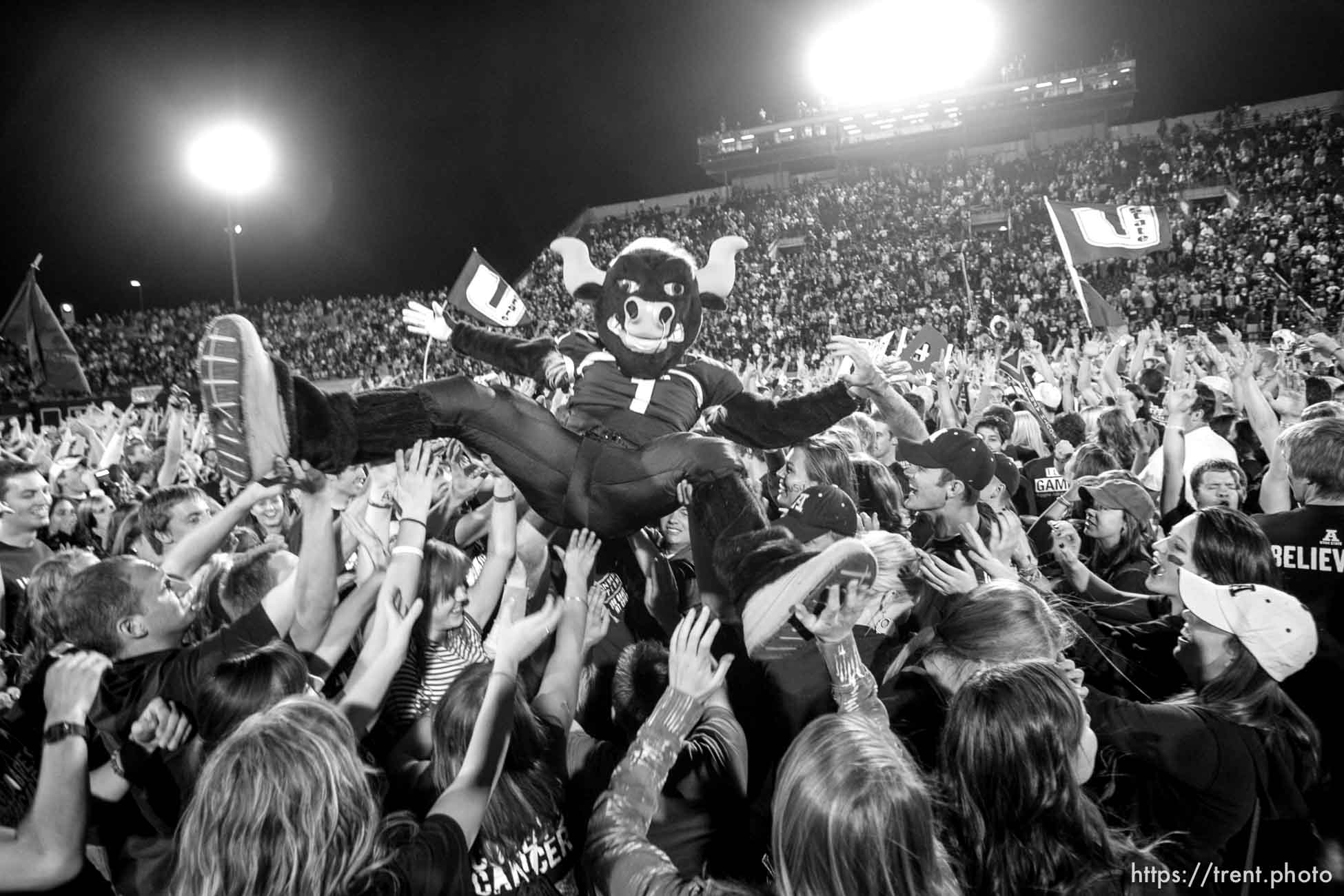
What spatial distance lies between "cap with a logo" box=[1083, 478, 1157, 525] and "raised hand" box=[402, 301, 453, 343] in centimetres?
259

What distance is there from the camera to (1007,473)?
455 cm

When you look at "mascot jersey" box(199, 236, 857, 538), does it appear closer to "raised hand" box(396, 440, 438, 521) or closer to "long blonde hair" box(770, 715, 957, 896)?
"raised hand" box(396, 440, 438, 521)

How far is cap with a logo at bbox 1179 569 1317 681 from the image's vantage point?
1979mm

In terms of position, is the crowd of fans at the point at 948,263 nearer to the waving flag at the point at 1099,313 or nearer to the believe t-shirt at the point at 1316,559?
the waving flag at the point at 1099,313

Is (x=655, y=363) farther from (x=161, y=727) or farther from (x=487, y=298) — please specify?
(x=487, y=298)

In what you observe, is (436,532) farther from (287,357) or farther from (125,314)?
(125,314)

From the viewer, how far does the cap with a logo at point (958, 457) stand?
3.51 m

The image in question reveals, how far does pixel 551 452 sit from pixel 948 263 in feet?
71.5

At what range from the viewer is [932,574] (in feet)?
7.75

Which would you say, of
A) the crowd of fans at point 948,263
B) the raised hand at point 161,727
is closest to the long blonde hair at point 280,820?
the raised hand at point 161,727

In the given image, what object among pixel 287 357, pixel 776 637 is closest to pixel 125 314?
pixel 287 357

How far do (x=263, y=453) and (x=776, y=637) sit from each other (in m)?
1.57

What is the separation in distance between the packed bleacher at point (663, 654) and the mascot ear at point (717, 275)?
0.91 feet

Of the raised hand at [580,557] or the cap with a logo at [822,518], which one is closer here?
the raised hand at [580,557]
